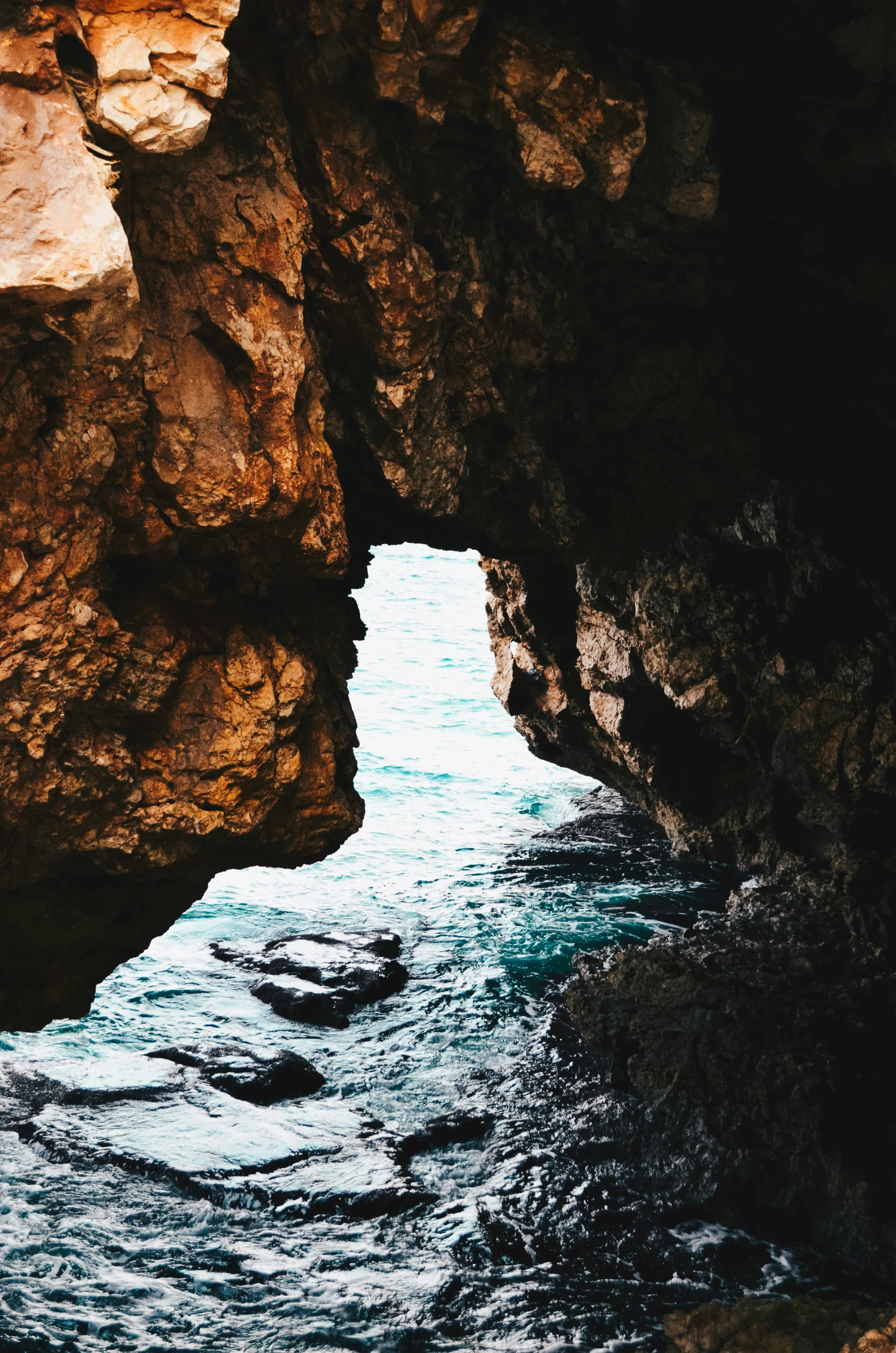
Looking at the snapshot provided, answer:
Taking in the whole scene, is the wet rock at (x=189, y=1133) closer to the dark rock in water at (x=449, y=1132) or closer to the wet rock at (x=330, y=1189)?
the wet rock at (x=330, y=1189)

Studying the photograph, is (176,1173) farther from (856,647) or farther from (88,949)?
(856,647)

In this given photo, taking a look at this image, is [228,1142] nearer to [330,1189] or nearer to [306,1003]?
[330,1189]

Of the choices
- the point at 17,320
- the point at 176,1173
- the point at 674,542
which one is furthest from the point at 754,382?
the point at 176,1173

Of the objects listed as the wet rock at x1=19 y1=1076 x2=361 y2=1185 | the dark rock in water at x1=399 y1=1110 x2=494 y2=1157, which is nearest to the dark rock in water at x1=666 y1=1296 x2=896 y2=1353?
the dark rock in water at x1=399 y1=1110 x2=494 y2=1157

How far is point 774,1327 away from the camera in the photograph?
6926 millimetres

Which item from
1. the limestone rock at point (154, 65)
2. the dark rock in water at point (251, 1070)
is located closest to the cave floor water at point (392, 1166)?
the dark rock in water at point (251, 1070)

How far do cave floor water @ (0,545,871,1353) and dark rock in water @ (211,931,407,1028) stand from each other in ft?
0.71

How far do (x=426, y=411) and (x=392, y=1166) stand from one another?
6381 mm

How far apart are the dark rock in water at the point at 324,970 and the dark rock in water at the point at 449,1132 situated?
235 cm

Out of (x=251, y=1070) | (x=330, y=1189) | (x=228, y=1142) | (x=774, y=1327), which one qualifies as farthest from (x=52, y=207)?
(x=251, y=1070)

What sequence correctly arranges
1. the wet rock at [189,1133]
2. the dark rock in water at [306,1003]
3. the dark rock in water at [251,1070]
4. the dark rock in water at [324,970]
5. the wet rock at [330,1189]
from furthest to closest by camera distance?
the dark rock in water at [324,970] → the dark rock in water at [306,1003] → the dark rock in water at [251,1070] → the wet rock at [189,1133] → the wet rock at [330,1189]

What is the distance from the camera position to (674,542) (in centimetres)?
1195

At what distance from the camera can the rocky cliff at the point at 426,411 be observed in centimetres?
603

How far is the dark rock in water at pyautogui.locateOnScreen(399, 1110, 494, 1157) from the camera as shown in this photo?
33.0 feet
